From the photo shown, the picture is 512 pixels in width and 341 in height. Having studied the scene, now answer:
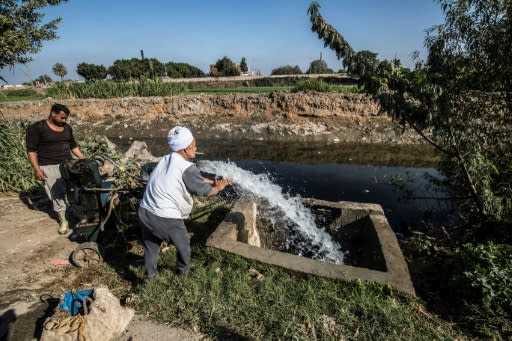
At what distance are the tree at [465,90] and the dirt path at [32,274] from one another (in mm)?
3692

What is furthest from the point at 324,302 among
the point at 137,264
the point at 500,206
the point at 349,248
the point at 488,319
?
the point at 500,206

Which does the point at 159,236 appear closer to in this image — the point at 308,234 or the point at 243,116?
the point at 308,234

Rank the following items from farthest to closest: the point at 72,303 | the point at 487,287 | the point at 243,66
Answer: the point at 243,66 < the point at 487,287 < the point at 72,303

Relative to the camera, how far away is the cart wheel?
12.6ft

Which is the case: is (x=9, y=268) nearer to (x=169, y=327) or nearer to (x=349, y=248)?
(x=169, y=327)

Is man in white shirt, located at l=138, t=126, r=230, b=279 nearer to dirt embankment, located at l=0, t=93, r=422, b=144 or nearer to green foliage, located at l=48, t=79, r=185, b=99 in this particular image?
dirt embankment, located at l=0, t=93, r=422, b=144

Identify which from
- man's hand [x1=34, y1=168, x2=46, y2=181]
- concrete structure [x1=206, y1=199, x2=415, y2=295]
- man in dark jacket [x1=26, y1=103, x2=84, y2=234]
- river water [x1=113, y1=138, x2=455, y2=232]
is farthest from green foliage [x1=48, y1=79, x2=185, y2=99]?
concrete structure [x1=206, y1=199, x2=415, y2=295]

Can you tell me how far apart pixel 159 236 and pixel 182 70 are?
54625 millimetres

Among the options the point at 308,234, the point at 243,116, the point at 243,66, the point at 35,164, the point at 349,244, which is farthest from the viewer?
the point at 243,66

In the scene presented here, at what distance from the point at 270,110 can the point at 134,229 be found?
13.6 m

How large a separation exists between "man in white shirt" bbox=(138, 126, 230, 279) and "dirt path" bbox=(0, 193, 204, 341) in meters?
0.83

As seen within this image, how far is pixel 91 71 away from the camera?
47.1 m

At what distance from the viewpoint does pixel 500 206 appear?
423 centimetres

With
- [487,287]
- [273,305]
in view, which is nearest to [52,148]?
[273,305]
